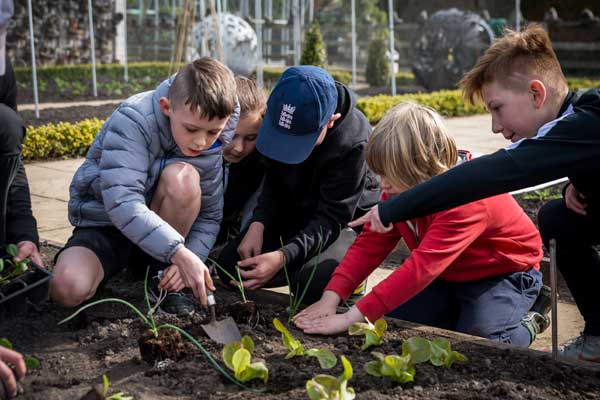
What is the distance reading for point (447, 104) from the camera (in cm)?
1079

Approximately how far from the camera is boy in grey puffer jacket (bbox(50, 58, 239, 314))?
9.05ft

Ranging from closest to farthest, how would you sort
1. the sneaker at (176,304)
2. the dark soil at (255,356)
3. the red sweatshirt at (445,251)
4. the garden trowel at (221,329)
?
the dark soil at (255,356), the garden trowel at (221,329), the red sweatshirt at (445,251), the sneaker at (176,304)

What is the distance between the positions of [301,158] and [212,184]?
410mm

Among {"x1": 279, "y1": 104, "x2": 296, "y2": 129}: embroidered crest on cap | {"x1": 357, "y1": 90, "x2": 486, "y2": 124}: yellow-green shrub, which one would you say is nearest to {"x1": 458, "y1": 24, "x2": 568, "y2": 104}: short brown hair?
{"x1": 279, "y1": 104, "x2": 296, "y2": 129}: embroidered crest on cap

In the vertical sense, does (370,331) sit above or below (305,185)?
below

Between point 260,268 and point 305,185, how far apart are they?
1.84ft

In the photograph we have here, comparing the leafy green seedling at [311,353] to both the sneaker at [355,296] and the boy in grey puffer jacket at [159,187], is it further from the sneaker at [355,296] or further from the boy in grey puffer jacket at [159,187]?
the sneaker at [355,296]

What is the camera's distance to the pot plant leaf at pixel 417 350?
7.59ft

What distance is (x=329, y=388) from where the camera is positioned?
1.92m

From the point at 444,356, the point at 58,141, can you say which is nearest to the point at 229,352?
the point at 444,356

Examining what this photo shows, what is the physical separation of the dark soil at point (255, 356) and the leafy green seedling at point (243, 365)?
3 centimetres

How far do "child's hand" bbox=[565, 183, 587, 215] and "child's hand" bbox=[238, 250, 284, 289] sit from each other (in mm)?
1083

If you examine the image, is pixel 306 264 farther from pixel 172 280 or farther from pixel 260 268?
pixel 172 280

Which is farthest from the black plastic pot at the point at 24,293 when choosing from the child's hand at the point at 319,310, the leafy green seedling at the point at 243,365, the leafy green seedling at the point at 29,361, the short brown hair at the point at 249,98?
the short brown hair at the point at 249,98
